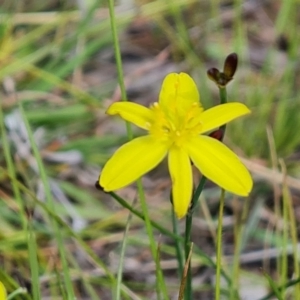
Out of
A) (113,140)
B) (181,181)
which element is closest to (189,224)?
(181,181)

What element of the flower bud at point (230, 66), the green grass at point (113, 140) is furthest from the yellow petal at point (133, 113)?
the green grass at point (113, 140)

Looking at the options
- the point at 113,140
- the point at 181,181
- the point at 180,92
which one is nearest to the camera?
the point at 181,181

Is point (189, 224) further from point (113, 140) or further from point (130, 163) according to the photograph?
point (113, 140)

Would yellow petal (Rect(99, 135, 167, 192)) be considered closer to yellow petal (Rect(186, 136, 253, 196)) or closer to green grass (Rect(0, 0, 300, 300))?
yellow petal (Rect(186, 136, 253, 196))

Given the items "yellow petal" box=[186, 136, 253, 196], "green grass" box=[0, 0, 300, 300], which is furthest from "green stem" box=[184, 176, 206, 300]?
"green grass" box=[0, 0, 300, 300]

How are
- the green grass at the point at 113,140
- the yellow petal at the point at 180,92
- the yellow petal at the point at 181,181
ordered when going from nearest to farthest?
the yellow petal at the point at 181,181
the yellow petal at the point at 180,92
the green grass at the point at 113,140

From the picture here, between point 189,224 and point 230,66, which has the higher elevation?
point 230,66

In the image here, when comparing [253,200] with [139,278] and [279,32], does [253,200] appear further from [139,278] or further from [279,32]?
[279,32]

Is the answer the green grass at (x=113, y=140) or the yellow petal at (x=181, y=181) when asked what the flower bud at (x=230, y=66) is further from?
the green grass at (x=113, y=140)
